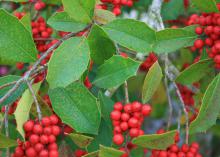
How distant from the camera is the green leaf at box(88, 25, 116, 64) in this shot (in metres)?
1.45

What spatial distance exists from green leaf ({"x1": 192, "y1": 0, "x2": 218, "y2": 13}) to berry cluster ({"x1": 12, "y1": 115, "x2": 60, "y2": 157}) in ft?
2.01

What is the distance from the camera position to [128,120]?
1.38 meters

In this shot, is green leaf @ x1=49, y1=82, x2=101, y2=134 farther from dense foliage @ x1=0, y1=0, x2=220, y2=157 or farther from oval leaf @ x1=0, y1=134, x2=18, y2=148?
oval leaf @ x1=0, y1=134, x2=18, y2=148

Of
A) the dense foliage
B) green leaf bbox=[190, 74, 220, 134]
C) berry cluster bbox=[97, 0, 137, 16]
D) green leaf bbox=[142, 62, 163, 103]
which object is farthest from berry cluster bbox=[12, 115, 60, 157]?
berry cluster bbox=[97, 0, 137, 16]

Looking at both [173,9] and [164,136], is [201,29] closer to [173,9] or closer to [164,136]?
[164,136]

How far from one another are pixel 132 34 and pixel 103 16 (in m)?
0.16

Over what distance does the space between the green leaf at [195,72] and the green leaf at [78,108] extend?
430 millimetres

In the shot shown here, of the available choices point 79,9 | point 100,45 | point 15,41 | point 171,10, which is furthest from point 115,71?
point 171,10

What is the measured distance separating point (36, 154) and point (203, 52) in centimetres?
81

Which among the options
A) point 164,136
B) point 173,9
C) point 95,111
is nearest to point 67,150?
point 95,111

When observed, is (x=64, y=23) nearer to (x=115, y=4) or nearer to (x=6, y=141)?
(x=115, y=4)

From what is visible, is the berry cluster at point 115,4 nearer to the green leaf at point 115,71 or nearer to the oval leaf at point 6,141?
the green leaf at point 115,71

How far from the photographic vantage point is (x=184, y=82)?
173 cm

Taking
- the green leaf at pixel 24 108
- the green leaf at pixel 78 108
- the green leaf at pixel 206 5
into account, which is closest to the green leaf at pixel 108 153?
the green leaf at pixel 78 108
